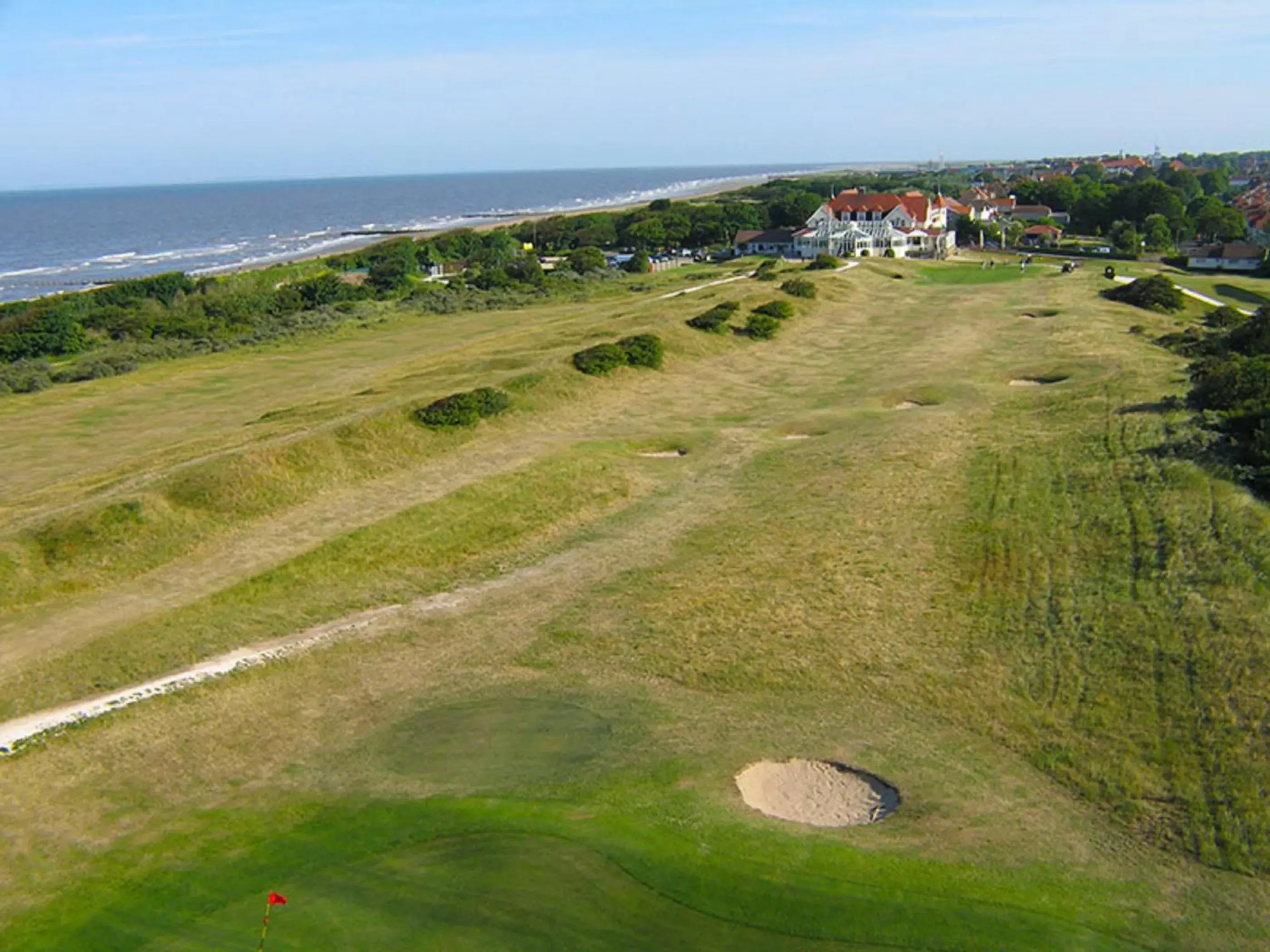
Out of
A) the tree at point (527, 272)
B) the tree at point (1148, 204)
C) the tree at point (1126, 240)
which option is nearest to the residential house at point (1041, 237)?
the tree at point (1126, 240)

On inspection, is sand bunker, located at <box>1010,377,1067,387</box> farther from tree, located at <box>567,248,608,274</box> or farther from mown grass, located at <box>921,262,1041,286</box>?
tree, located at <box>567,248,608,274</box>

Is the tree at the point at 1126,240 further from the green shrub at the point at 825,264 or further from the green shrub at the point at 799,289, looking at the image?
the green shrub at the point at 799,289

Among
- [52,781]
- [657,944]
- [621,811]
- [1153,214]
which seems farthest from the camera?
[1153,214]

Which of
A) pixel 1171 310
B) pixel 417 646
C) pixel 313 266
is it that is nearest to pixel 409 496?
pixel 417 646

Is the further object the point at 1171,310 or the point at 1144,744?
the point at 1171,310

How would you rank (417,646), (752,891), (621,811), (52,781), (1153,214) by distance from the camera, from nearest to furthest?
(752,891) → (621,811) → (52,781) → (417,646) → (1153,214)

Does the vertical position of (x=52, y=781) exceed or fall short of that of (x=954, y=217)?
it falls short

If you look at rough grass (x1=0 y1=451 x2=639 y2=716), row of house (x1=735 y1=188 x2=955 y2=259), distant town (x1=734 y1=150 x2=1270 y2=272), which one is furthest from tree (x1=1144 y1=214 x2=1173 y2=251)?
rough grass (x1=0 y1=451 x2=639 y2=716)

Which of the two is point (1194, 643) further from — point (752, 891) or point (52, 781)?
point (52, 781)
